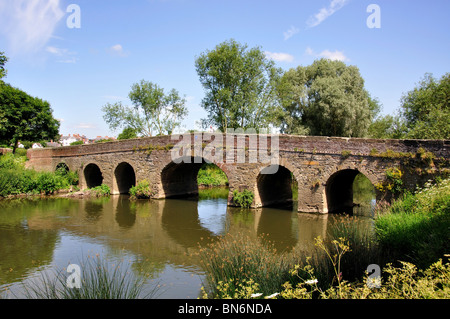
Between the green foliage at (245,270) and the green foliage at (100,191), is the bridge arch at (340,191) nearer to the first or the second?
the green foliage at (245,270)

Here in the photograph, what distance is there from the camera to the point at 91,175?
2469 centimetres

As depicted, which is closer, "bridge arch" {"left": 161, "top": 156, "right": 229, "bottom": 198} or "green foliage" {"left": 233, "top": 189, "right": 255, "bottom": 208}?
"green foliage" {"left": 233, "top": 189, "right": 255, "bottom": 208}

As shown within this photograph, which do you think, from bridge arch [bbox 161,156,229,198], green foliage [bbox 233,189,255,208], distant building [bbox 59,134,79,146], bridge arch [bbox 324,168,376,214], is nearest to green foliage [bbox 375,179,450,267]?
bridge arch [bbox 324,168,376,214]

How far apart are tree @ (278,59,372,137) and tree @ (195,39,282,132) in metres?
1.39

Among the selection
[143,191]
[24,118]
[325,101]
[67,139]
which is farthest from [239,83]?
[67,139]

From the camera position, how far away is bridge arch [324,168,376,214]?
13.9 meters

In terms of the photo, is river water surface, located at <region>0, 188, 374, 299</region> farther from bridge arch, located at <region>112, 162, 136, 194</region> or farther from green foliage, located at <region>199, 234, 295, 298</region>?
bridge arch, located at <region>112, 162, 136, 194</region>

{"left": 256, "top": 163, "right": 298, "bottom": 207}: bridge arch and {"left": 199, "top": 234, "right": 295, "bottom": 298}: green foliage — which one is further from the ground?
{"left": 256, "top": 163, "right": 298, "bottom": 207}: bridge arch

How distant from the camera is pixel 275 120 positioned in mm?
29000

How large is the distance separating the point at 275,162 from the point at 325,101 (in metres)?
13.9
